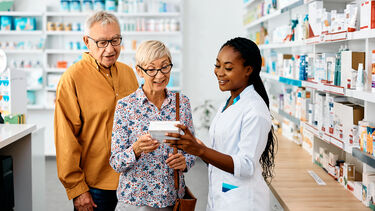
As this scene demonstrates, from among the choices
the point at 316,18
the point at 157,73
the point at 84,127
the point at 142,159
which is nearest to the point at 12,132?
the point at 84,127

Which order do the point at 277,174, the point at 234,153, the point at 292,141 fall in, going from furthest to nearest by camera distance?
the point at 292,141 → the point at 277,174 → the point at 234,153

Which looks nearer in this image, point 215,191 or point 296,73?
point 215,191

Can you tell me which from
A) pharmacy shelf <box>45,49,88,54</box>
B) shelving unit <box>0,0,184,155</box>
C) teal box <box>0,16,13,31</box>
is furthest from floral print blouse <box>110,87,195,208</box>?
teal box <box>0,16,13,31</box>

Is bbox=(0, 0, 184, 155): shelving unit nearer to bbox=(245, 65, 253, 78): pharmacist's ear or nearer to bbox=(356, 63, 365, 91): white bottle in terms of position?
bbox=(356, 63, 365, 91): white bottle

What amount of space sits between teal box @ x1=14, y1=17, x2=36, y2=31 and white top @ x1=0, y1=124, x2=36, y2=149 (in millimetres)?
4523

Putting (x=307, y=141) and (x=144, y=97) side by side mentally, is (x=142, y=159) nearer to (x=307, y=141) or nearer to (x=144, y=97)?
(x=144, y=97)

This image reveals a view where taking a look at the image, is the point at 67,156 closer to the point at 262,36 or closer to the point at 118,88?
the point at 118,88

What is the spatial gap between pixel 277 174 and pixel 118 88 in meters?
1.46

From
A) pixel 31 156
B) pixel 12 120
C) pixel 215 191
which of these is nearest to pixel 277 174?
pixel 215 191

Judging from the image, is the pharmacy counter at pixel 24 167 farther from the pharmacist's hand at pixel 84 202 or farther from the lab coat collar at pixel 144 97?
the lab coat collar at pixel 144 97

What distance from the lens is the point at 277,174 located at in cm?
304

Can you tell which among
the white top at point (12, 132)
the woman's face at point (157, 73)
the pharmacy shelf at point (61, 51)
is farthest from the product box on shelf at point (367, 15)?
the pharmacy shelf at point (61, 51)

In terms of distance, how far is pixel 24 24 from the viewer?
679 cm

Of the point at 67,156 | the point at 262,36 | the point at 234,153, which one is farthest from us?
the point at 262,36
